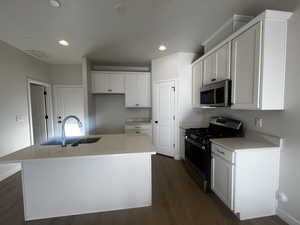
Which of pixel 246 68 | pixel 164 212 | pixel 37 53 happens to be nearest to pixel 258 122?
pixel 246 68

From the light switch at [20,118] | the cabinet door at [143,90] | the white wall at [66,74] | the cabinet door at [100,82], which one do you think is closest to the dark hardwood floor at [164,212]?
the light switch at [20,118]

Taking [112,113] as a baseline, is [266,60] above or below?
above

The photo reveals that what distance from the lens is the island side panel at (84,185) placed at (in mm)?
1815

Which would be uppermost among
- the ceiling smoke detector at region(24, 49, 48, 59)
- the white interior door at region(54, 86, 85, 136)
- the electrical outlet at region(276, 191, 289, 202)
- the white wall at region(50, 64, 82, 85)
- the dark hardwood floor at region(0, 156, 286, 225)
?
the ceiling smoke detector at region(24, 49, 48, 59)

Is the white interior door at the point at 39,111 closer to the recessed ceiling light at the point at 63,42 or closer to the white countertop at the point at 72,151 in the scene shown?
the recessed ceiling light at the point at 63,42

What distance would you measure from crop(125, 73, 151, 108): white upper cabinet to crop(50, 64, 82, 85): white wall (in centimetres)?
156

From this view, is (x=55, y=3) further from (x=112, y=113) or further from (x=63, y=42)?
(x=112, y=113)

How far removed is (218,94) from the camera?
93.0 inches

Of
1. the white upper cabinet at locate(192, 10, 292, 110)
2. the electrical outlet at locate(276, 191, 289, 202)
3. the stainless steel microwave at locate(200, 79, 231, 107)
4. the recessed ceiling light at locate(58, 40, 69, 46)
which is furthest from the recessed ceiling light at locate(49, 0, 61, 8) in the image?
the electrical outlet at locate(276, 191, 289, 202)

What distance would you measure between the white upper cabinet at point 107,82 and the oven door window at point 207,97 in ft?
7.82

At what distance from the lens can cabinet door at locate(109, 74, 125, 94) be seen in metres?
4.37

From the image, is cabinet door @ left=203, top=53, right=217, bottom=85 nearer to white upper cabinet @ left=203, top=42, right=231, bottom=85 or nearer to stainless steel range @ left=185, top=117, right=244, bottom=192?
white upper cabinet @ left=203, top=42, right=231, bottom=85

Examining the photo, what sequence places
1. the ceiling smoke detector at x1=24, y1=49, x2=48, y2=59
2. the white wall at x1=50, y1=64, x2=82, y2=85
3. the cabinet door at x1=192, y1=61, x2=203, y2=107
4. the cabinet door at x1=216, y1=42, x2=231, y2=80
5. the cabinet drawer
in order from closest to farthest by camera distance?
1. the cabinet drawer
2. the cabinet door at x1=216, y1=42, x2=231, y2=80
3. the cabinet door at x1=192, y1=61, x2=203, y2=107
4. the ceiling smoke detector at x1=24, y1=49, x2=48, y2=59
5. the white wall at x1=50, y1=64, x2=82, y2=85

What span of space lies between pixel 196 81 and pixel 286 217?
8.25ft
